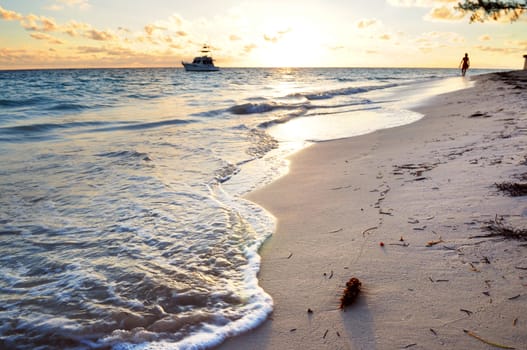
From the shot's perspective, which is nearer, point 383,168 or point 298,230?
point 298,230

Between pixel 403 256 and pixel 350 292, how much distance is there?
0.66 m

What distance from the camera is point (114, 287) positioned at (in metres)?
2.70

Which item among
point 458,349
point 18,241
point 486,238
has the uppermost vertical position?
point 486,238

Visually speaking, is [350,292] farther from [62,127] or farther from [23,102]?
[23,102]

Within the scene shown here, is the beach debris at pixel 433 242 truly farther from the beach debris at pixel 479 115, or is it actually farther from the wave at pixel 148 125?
the wave at pixel 148 125

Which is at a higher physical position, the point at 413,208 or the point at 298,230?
the point at 413,208

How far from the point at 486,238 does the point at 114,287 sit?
3.02 m

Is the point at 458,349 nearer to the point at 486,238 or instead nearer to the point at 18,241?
the point at 486,238

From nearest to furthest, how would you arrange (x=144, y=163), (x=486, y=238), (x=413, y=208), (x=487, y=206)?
(x=486, y=238), (x=487, y=206), (x=413, y=208), (x=144, y=163)

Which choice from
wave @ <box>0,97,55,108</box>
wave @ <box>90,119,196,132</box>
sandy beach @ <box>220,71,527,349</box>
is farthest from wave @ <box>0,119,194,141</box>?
wave @ <box>0,97,55,108</box>

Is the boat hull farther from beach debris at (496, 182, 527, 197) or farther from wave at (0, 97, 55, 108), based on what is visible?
beach debris at (496, 182, 527, 197)

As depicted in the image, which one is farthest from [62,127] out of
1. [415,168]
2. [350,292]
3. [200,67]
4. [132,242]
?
[200,67]

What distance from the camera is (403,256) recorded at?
2.65m

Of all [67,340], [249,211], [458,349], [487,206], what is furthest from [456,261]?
[67,340]
